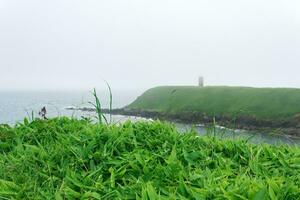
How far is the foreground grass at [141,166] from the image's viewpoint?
13.7 ft

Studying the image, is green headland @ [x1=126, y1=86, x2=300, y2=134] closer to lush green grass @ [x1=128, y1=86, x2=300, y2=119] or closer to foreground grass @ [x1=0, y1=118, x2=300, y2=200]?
lush green grass @ [x1=128, y1=86, x2=300, y2=119]

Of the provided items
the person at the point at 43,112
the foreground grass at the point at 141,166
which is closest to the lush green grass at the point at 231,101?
the person at the point at 43,112

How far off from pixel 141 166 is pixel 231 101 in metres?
109

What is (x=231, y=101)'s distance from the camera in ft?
367

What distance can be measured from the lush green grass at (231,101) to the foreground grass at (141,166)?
266 ft

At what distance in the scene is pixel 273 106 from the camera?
96812 millimetres

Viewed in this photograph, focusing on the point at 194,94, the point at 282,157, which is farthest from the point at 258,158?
the point at 194,94

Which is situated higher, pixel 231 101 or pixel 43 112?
pixel 43 112

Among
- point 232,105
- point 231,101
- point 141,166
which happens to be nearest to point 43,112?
point 141,166

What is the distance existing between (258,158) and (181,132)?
54.6 inches

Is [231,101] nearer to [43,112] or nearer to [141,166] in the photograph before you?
[43,112]

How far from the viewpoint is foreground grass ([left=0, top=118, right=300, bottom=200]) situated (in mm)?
4164

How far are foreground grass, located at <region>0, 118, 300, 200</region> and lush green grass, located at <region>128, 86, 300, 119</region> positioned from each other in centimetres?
8106

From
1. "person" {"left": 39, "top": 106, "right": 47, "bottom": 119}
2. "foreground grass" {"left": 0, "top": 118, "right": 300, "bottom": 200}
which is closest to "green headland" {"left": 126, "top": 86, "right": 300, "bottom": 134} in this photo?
"person" {"left": 39, "top": 106, "right": 47, "bottom": 119}
